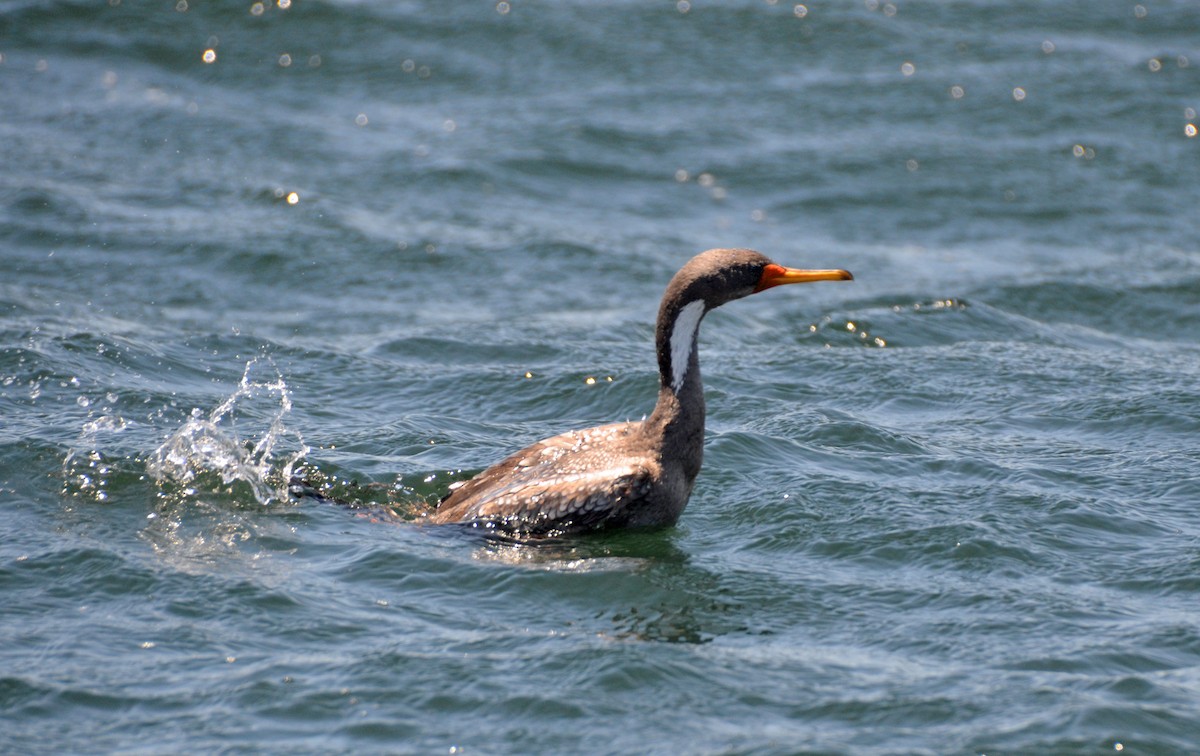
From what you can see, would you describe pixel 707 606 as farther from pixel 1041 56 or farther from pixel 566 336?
pixel 1041 56

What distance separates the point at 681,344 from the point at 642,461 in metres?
0.68

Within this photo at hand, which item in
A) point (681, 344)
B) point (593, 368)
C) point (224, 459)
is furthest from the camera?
point (593, 368)

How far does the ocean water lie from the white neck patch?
0.90 m

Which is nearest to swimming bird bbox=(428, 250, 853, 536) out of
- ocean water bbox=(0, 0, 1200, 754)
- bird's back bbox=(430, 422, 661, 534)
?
bird's back bbox=(430, 422, 661, 534)

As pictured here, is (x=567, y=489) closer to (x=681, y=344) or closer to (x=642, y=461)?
(x=642, y=461)

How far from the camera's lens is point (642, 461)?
26.4ft

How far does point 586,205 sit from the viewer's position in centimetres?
1515

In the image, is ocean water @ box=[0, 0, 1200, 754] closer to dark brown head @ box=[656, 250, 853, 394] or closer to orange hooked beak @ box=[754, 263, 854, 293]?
dark brown head @ box=[656, 250, 853, 394]

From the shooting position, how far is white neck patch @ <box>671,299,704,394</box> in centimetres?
818

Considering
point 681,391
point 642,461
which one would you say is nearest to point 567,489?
point 642,461

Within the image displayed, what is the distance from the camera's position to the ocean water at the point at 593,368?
659 centimetres

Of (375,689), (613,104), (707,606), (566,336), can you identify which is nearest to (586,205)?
(613,104)

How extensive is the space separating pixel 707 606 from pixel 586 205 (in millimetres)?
8281

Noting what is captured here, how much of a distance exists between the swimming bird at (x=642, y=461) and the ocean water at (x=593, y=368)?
218 mm
